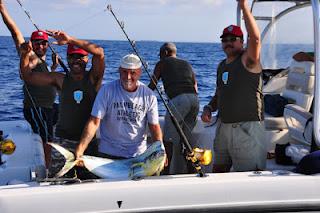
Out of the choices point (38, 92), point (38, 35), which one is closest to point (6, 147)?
point (38, 92)

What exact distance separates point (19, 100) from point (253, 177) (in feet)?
27.4

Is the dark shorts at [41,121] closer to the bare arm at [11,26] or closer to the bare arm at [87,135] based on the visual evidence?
the bare arm at [11,26]

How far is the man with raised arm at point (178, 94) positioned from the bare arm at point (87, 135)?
4.40 ft

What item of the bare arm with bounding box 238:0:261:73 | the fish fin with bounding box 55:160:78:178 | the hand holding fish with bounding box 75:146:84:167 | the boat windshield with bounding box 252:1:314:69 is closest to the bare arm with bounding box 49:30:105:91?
the hand holding fish with bounding box 75:146:84:167

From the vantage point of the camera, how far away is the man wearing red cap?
369 centimetres

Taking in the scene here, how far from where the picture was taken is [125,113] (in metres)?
3.63

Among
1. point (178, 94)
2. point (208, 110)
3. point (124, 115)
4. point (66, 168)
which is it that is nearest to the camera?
point (66, 168)

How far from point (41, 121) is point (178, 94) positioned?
4.09 ft

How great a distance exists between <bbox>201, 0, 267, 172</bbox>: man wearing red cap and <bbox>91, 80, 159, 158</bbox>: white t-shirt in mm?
530

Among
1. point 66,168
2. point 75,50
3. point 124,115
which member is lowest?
point 66,168

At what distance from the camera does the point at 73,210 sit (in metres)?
3.07

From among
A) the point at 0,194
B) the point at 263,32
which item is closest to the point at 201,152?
the point at 0,194

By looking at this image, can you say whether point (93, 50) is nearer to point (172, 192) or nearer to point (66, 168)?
point (66, 168)

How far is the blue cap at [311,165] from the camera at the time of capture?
3436mm
